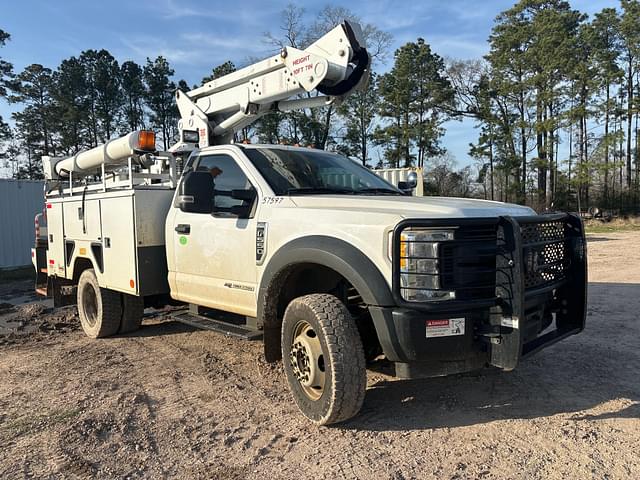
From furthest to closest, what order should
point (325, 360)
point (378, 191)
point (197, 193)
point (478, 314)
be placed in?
point (378, 191), point (197, 193), point (325, 360), point (478, 314)

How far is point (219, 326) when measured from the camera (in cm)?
462

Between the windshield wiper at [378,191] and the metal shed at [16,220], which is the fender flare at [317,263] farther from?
the metal shed at [16,220]

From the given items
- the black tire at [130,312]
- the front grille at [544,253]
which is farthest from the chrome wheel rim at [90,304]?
the front grille at [544,253]

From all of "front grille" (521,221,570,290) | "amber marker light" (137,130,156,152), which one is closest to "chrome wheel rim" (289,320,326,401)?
"front grille" (521,221,570,290)

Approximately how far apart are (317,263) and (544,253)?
5.51ft

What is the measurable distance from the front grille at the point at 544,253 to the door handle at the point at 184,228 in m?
3.07

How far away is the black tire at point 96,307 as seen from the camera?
611 cm

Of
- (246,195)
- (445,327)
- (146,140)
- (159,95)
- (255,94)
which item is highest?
(159,95)

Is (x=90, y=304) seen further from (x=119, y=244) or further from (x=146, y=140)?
(x=146, y=140)

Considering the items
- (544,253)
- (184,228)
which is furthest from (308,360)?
(184,228)

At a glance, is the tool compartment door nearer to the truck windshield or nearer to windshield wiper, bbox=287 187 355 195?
the truck windshield

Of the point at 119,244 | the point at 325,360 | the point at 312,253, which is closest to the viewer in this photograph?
the point at 325,360

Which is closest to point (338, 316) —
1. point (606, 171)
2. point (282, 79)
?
point (282, 79)

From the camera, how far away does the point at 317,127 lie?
3703 cm
